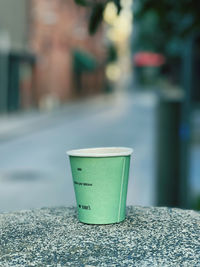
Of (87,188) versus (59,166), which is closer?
(87,188)

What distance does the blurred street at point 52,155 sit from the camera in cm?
798

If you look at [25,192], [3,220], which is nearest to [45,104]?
[25,192]

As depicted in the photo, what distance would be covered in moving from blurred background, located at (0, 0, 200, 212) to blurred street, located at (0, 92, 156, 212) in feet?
0.06

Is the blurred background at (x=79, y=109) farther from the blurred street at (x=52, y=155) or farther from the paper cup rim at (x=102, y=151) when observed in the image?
the paper cup rim at (x=102, y=151)

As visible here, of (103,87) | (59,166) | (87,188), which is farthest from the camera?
(103,87)

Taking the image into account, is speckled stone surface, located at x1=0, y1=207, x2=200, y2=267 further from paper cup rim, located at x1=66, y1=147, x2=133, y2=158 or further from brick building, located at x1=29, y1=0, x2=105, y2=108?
brick building, located at x1=29, y1=0, x2=105, y2=108

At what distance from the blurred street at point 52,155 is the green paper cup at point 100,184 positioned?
17.3 ft

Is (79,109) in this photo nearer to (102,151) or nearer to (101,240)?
(102,151)

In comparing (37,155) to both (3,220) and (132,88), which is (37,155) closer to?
(3,220)

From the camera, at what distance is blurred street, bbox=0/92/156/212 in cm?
798

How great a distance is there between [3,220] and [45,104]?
90.1 ft

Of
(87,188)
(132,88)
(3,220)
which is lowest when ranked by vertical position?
(132,88)

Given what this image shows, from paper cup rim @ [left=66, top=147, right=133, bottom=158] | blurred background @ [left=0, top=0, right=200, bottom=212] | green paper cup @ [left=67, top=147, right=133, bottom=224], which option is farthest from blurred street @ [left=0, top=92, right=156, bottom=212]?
green paper cup @ [left=67, top=147, right=133, bottom=224]

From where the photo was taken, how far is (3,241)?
174 centimetres
